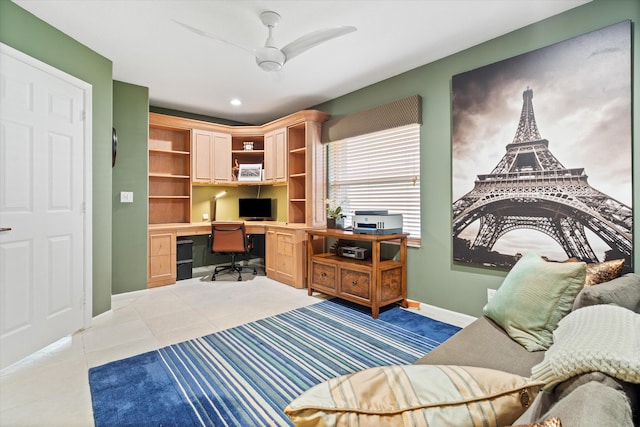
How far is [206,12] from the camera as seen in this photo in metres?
2.48

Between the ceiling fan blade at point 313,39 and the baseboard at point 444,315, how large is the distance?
2.69 m

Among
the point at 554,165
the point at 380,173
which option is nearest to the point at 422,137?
the point at 380,173

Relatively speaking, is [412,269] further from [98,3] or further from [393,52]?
[98,3]

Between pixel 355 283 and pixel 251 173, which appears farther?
pixel 251 173

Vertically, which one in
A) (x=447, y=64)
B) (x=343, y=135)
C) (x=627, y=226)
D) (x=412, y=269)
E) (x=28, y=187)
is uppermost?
(x=447, y=64)

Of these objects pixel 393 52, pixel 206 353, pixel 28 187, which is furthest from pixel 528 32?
pixel 28 187

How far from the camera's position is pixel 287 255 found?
450cm

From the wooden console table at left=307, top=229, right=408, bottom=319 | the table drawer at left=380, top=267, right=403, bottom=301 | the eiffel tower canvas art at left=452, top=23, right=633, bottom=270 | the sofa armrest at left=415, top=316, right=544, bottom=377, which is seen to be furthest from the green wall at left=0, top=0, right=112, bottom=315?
the eiffel tower canvas art at left=452, top=23, right=633, bottom=270

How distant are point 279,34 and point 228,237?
112 inches

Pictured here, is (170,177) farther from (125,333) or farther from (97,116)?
(125,333)

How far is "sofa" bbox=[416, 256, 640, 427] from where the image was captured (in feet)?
1.89

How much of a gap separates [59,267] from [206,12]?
8.07 ft

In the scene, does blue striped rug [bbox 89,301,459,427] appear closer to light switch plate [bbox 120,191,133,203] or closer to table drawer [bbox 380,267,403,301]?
table drawer [bbox 380,267,403,301]

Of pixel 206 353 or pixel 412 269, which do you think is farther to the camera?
pixel 412 269
